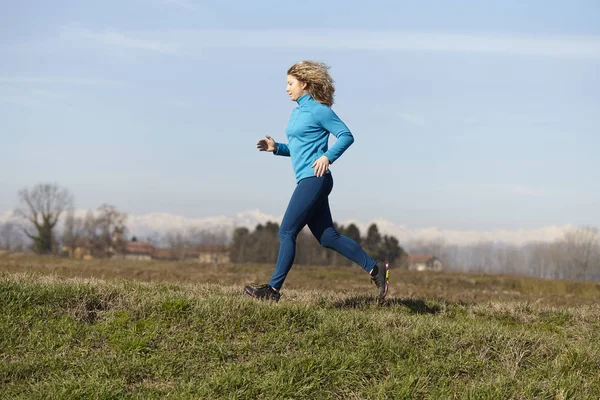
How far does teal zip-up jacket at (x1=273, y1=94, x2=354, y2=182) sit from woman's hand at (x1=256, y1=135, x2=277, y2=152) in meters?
0.54

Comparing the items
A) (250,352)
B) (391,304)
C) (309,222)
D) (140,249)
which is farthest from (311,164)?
(140,249)

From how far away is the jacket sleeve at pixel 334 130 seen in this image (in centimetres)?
676

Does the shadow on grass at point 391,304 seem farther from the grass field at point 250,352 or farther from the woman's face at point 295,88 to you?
the woman's face at point 295,88

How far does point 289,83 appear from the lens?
7.30 metres

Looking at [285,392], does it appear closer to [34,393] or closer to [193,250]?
[34,393]

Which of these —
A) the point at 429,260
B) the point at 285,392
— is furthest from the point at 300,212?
the point at 429,260

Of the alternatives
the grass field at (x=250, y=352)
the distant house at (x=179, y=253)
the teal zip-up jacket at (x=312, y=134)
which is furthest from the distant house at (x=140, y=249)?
the grass field at (x=250, y=352)

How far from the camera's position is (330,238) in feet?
24.0

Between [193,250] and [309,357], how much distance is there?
104890 millimetres

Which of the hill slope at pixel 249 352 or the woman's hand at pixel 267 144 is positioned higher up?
the woman's hand at pixel 267 144

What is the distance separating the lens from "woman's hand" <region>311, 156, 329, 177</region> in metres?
6.71

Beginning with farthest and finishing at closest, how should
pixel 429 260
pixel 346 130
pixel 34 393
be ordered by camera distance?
pixel 429 260 < pixel 346 130 < pixel 34 393

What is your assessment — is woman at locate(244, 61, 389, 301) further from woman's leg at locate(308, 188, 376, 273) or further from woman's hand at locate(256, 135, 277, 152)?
woman's hand at locate(256, 135, 277, 152)

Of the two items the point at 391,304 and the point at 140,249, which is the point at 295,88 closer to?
the point at 391,304
